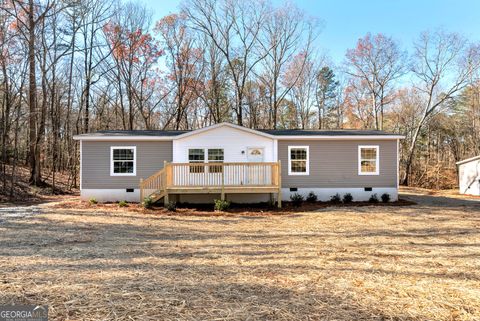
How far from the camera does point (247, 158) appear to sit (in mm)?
12789

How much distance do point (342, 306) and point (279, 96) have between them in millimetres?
24784

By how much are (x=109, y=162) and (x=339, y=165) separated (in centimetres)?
1015

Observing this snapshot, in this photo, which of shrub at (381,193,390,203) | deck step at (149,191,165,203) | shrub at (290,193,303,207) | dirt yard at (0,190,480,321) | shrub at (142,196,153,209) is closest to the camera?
dirt yard at (0,190,480,321)

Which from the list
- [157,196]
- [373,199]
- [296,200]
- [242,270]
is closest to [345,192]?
[373,199]

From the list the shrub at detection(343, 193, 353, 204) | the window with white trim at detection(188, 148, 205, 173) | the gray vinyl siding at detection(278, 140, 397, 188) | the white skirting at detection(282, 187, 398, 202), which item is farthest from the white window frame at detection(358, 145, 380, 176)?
the window with white trim at detection(188, 148, 205, 173)

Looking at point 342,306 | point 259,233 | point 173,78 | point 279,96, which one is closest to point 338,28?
point 279,96

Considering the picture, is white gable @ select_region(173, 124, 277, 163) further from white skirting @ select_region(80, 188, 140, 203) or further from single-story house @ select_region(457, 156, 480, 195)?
single-story house @ select_region(457, 156, 480, 195)

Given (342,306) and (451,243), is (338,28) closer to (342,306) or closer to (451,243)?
(451,243)

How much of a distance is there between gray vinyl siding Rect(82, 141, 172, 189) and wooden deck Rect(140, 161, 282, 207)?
4.20 ft

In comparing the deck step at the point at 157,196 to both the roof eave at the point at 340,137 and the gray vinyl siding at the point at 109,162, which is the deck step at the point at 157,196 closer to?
the gray vinyl siding at the point at 109,162

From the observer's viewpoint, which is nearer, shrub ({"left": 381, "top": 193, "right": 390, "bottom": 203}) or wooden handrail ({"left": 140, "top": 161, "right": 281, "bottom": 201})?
wooden handrail ({"left": 140, "top": 161, "right": 281, "bottom": 201})

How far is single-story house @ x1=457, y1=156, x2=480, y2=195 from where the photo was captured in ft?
56.3

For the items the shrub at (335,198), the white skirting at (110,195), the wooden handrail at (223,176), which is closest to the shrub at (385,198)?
the shrub at (335,198)

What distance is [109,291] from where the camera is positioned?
10.8 ft
